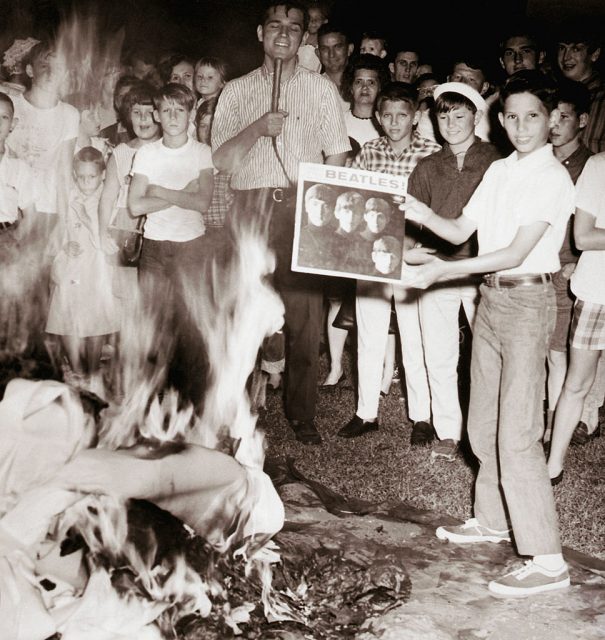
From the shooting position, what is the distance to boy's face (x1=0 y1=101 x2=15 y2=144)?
6.07 meters

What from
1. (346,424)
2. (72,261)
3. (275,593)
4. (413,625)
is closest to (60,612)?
(275,593)

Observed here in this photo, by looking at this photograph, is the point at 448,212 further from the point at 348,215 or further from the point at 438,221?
the point at 348,215

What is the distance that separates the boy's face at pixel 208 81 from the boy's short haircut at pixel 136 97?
43 centimetres

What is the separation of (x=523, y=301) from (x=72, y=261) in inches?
152

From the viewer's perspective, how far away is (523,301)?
12.8ft

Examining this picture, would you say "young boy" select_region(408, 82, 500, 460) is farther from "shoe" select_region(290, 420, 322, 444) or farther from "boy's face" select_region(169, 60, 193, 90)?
"boy's face" select_region(169, 60, 193, 90)

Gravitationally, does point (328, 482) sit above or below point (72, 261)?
below

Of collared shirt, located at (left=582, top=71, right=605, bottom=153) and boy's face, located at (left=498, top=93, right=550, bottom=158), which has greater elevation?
collared shirt, located at (left=582, top=71, right=605, bottom=153)

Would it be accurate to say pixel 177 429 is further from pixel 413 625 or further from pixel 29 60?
pixel 29 60

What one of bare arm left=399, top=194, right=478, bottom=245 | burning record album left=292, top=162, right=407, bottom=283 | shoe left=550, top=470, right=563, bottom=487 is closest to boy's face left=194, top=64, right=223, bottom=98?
burning record album left=292, top=162, right=407, bottom=283

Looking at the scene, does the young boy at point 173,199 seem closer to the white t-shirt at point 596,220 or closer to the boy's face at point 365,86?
the boy's face at point 365,86

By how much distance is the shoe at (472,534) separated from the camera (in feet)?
14.4

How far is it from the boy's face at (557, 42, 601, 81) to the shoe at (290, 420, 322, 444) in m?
3.76

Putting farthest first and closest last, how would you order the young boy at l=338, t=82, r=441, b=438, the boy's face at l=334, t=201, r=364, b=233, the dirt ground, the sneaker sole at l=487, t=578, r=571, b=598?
1. the young boy at l=338, t=82, r=441, b=438
2. the boy's face at l=334, t=201, r=364, b=233
3. the sneaker sole at l=487, t=578, r=571, b=598
4. the dirt ground
